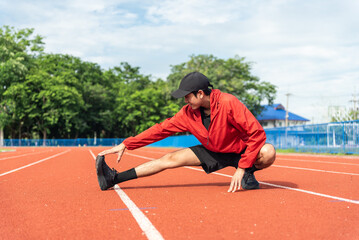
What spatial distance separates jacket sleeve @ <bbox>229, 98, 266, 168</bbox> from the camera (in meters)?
4.05

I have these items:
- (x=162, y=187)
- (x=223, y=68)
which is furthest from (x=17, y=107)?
(x=162, y=187)

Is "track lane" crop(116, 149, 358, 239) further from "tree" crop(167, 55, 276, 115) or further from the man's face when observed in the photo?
"tree" crop(167, 55, 276, 115)

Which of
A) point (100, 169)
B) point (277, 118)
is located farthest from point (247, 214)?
point (277, 118)

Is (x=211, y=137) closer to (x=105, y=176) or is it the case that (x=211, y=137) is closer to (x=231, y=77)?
(x=105, y=176)

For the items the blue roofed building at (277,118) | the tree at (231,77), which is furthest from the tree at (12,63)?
the blue roofed building at (277,118)

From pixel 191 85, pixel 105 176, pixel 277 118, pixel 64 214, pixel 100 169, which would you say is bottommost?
pixel 64 214

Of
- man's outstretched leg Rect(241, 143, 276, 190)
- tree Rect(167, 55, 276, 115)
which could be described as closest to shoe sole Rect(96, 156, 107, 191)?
man's outstretched leg Rect(241, 143, 276, 190)

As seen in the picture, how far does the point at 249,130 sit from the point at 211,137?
0.49 m

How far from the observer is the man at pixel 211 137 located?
409 cm

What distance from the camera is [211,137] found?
170 inches

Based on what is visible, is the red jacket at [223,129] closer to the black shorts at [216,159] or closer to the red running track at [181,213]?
the black shorts at [216,159]

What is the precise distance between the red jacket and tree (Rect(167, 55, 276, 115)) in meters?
40.5

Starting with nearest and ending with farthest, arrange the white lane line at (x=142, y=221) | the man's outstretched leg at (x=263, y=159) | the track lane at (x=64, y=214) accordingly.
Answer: the white lane line at (x=142, y=221) → the track lane at (x=64, y=214) → the man's outstretched leg at (x=263, y=159)

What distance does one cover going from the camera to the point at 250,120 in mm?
4043
